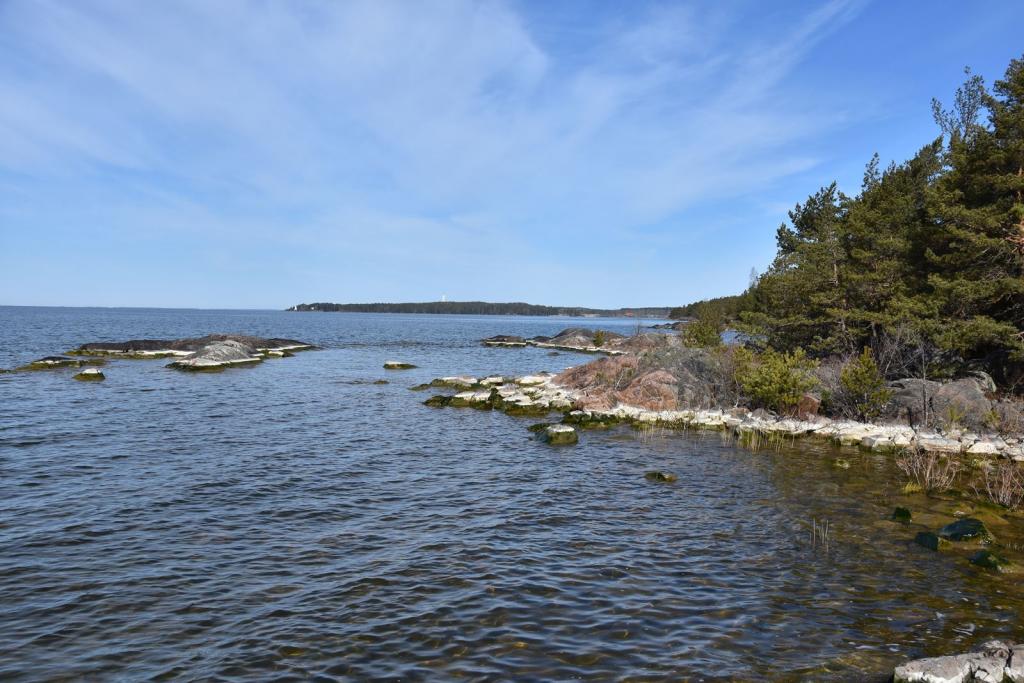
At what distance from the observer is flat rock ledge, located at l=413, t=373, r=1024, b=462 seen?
21625 mm

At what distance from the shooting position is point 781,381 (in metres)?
27.1

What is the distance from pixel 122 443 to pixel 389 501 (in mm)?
12833

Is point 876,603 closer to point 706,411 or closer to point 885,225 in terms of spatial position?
point 706,411

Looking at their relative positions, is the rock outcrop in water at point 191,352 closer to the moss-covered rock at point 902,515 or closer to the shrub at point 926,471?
the shrub at point 926,471

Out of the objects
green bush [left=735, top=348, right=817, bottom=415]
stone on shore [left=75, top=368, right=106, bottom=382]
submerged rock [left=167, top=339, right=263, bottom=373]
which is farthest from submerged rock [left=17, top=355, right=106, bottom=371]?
green bush [left=735, top=348, right=817, bottom=415]

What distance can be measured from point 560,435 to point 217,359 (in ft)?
133

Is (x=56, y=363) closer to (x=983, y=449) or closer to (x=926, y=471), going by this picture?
(x=926, y=471)

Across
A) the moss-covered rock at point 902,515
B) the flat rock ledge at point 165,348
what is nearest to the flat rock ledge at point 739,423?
the moss-covered rock at point 902,515

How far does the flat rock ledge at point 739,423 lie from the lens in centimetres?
2162

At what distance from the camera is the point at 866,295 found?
33844 mm

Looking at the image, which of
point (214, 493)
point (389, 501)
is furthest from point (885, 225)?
point (214, 493)

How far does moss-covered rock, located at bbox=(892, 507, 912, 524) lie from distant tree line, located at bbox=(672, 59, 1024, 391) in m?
14.7

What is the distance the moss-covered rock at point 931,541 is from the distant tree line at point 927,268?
16.1 m

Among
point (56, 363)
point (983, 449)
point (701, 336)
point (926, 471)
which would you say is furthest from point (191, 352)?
point (983, 449)
